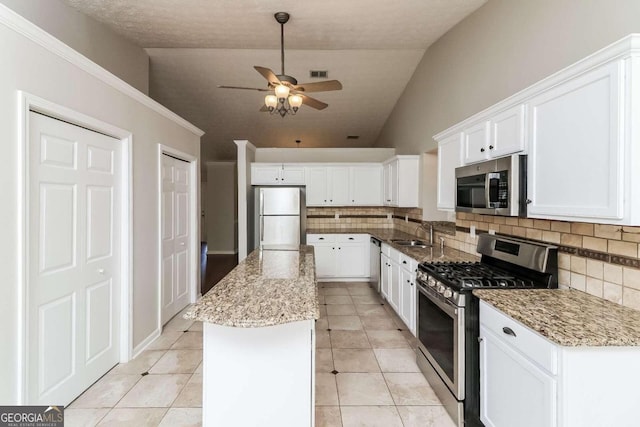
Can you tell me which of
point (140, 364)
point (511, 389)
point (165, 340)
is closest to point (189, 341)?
point (165, 340)

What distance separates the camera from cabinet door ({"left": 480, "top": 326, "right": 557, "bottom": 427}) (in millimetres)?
1362

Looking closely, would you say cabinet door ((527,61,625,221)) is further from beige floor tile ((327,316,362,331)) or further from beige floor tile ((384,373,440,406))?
beige floor tile ((327,316,362,331))

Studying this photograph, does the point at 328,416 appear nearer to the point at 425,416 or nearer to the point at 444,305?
the point at 425,416

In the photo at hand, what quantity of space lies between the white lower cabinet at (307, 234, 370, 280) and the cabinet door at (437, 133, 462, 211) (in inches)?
89.8

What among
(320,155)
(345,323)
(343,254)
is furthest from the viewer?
(320,155)

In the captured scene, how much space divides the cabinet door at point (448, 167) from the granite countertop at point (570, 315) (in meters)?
1.23

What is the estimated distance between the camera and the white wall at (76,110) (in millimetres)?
1700

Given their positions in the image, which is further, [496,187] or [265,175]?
[265,175]

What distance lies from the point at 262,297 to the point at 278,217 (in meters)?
3.69

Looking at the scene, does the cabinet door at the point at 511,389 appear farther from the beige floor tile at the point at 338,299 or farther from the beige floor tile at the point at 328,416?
the beige floor tile at the point at 338,299

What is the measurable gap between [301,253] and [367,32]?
8.79 ft

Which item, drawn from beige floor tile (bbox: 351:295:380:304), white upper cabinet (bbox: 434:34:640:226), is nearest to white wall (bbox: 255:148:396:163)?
beige floor tile (bbox: 351:295:380:304)

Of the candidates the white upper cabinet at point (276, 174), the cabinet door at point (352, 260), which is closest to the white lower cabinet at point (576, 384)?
the cabinet door at point (352, 260)

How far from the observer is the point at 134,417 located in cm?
209
